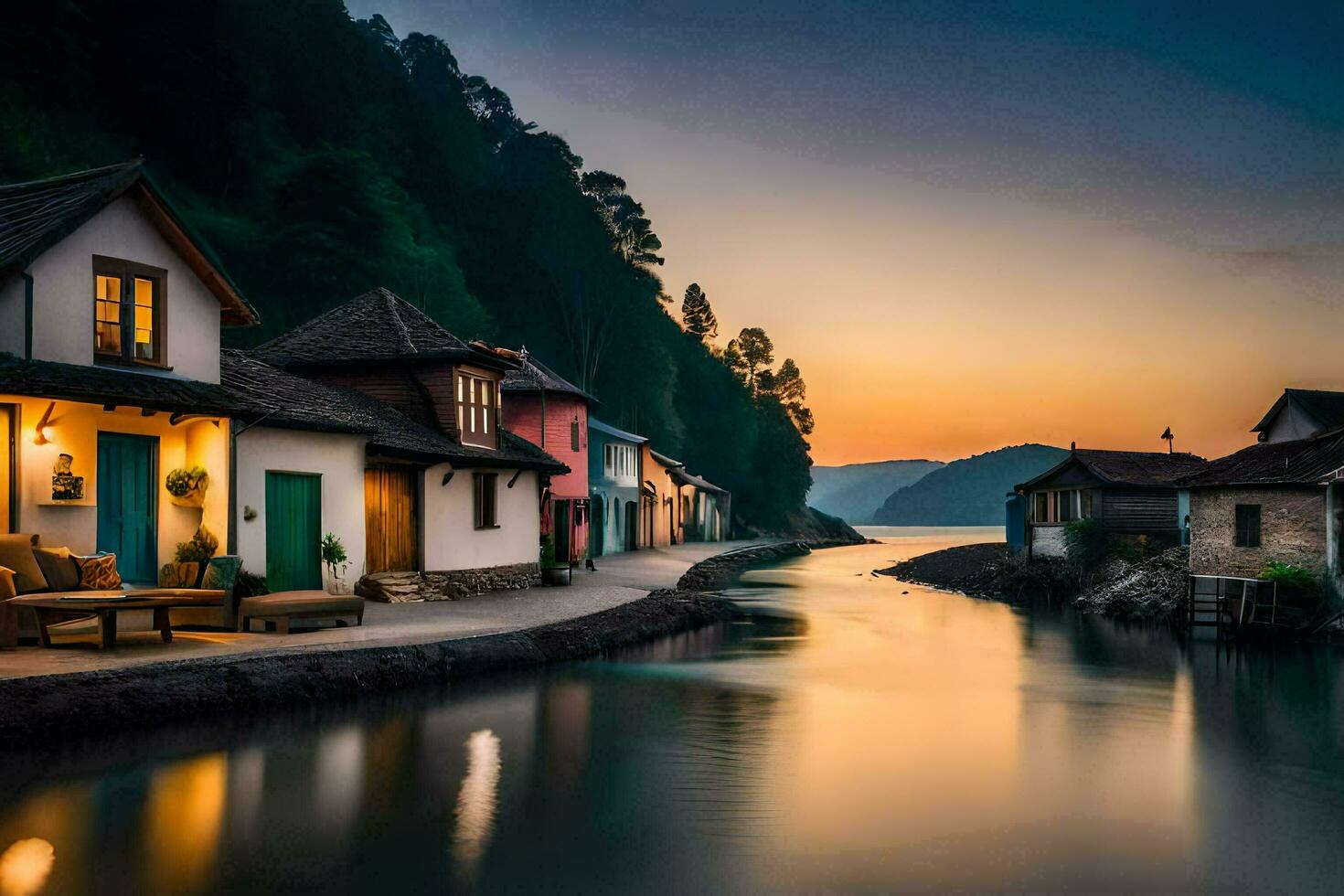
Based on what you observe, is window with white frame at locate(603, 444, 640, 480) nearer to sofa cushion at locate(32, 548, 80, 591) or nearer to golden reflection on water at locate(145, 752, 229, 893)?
sofa cushion at locate(32, 548, 80, 591)

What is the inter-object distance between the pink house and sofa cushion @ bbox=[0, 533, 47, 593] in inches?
Answer: 907

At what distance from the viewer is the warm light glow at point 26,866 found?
23.2ft

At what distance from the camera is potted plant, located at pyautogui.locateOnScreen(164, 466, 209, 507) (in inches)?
666

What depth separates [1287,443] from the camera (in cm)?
2934

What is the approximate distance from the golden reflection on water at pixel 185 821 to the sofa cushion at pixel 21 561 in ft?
16.5

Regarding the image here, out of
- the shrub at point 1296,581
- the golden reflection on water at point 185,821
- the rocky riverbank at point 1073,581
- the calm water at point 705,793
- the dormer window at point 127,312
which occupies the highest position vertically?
the dormer window at point 127,312

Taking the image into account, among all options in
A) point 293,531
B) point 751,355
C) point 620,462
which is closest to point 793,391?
point 751,355

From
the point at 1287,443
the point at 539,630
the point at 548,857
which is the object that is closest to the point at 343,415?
the point at 539,630

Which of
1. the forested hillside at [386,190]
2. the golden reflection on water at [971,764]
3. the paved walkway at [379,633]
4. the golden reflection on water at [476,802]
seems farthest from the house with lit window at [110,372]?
the forested hillside at [386,190]

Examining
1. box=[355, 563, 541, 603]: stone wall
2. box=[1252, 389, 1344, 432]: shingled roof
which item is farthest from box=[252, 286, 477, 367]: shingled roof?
box=[1252, 389, 1344, 432]: shingled roof

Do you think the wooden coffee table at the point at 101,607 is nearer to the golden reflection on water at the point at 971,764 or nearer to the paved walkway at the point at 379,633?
the paved walkway at the point at 379,633

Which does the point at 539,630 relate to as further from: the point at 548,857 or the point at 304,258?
the point at 304,258

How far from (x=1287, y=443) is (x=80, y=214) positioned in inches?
1142

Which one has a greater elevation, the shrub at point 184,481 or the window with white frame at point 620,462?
the window with white frame at point 620,462
